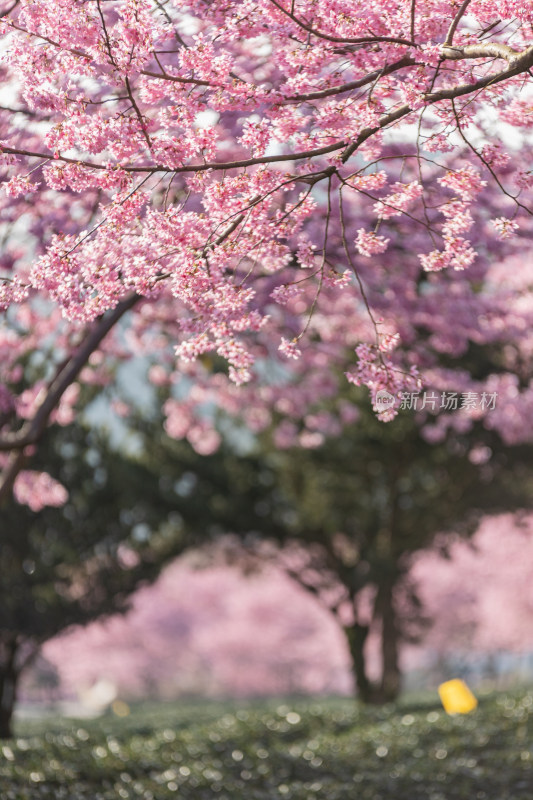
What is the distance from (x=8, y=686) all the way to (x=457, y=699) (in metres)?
7.63

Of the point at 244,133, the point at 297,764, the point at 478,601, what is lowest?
the point at 478,601

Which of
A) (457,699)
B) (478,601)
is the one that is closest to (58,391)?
(457,699)

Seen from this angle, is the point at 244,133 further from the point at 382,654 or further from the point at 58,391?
the point at 382,654

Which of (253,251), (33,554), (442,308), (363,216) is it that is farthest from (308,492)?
(253,251)

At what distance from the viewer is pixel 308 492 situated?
1680 cm

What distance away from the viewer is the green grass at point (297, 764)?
895 cm

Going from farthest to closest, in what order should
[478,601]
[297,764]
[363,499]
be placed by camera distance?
[478,601] → [363,499] → [297,764]

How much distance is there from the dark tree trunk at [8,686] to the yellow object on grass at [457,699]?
7.21 m

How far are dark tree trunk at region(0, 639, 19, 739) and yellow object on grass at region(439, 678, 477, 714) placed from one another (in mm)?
7214

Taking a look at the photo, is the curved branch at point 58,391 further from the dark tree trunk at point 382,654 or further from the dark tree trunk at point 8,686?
the dark tree trunk at point 382,654

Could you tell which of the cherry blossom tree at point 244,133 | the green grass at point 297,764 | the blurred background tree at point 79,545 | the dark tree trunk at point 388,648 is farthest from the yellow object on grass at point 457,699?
the cherry blossom tree at point 244,133

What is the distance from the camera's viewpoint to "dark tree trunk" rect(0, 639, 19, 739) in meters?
15.4

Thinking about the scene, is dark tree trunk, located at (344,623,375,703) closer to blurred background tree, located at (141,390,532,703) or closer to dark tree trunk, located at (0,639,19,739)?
blurred background tree, located at (141,390,532,703)

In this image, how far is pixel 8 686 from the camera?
15719 mm
